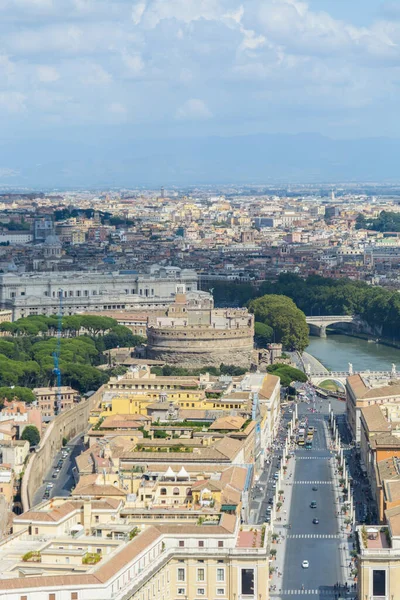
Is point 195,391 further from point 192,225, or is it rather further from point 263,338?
point 192,225

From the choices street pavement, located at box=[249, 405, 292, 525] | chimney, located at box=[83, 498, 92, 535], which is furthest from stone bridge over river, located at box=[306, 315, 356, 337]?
chimney, located at box=[83, 498, 92, 535]

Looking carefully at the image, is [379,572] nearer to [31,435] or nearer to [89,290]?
[31,435]

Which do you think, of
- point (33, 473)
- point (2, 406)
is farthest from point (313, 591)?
point (2, 406)

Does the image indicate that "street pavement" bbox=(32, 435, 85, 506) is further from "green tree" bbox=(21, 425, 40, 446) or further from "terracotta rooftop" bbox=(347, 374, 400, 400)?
"terracotta rooftop" bbox=(347, 374, 400, 400)

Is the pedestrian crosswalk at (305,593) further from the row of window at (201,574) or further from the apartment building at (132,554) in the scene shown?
the row of window at (201,574)

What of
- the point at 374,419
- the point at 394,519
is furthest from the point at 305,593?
the point at 374,419

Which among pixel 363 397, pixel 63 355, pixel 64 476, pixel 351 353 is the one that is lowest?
pixel 351 353
